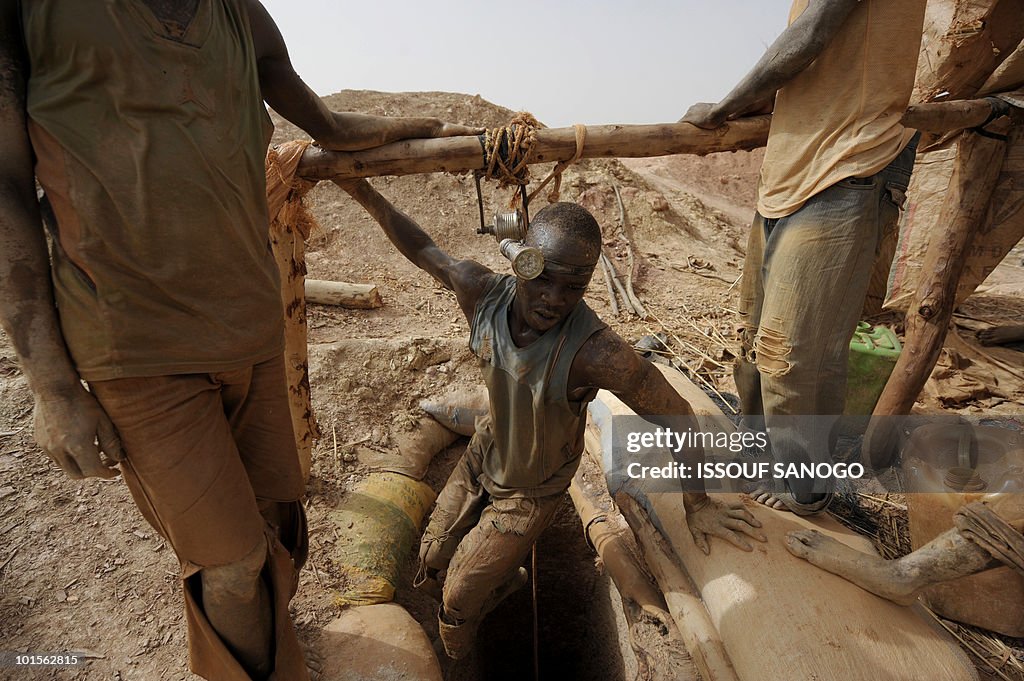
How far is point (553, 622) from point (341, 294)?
293 cm

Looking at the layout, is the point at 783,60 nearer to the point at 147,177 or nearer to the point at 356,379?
the point at 147,177

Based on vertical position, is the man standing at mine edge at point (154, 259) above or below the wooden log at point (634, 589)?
above

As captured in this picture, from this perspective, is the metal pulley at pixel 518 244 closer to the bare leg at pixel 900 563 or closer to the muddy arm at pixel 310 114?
the muddy arm at pixel 310 114

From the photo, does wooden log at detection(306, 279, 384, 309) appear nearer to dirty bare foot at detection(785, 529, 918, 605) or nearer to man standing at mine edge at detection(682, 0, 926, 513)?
man standing at mine edge at detection(682, 0, 926, 513)

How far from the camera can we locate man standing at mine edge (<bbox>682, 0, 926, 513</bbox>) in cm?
204

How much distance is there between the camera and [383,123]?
2.22 m

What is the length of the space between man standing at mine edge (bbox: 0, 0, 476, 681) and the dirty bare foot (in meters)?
1.89

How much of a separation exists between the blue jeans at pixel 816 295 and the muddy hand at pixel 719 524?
389 millimetres

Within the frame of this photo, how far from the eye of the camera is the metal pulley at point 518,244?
68.7 inches

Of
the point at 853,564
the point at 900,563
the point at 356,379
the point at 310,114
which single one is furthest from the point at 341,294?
the point at 900,563

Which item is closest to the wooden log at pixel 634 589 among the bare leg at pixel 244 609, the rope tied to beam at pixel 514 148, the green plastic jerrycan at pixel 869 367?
the bare leg at pixel 244 609

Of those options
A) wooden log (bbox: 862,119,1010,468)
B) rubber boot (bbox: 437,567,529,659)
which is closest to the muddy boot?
rubber boot (bbox: 437,567,529,659)

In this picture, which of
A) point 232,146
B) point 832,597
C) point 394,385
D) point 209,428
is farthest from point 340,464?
point 832,597

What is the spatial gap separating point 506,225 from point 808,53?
124 cm
